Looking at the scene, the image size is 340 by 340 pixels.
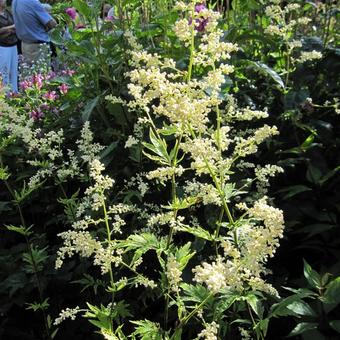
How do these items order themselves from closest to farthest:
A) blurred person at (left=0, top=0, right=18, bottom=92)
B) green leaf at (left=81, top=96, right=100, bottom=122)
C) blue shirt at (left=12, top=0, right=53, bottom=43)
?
green leaf at (left=81, top=96, right=100, bottom=122) < blue shirt at (left=12, top=0, right=53, bottom=43) < blurred person at (left=0, top=0, right=18, bottom=92)

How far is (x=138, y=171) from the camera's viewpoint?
7.55 ft

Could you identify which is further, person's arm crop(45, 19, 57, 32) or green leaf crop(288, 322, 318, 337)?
person's arm crop(45, 19, 57, 32)

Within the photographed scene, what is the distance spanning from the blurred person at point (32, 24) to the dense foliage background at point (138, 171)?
13.3 feet

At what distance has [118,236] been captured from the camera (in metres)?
2.12

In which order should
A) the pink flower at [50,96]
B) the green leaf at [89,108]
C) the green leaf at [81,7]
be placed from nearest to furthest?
the green leaf at [89,108], the green leaf at [81,7], the pink flower at [50,96]

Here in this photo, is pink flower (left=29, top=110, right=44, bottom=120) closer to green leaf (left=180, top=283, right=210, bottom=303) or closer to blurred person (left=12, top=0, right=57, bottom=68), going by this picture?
green leaf (left=180, top=283, right=210, bottom=303)

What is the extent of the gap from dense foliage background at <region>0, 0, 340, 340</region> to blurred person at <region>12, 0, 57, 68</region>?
4.04 meters

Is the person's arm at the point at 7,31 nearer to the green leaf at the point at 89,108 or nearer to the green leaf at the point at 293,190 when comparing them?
the green leaf at the point at 89,108

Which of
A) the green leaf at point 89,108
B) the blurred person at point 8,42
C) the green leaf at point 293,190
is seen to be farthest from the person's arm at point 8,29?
the green leaf at point 293,190

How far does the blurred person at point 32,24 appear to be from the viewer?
21.5 ft

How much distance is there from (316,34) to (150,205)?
168 cm

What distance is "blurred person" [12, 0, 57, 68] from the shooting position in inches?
258

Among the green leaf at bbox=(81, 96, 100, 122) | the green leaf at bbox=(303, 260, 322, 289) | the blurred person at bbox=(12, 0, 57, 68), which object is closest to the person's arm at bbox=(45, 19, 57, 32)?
the blurred person at bbox=(12, 0, 57, 68)

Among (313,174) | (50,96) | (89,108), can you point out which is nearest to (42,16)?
(50,96)
